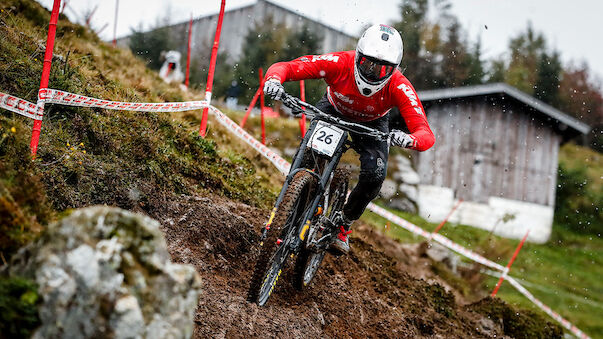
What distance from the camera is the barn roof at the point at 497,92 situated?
2334cm

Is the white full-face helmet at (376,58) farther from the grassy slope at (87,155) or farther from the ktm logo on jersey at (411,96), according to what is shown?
the grassy slope at (87,155)

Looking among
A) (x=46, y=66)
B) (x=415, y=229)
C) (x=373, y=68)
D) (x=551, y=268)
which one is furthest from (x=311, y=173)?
(x=551, y=268)

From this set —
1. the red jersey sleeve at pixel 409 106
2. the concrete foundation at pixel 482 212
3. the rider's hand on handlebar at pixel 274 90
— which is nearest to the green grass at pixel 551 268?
the concrete foundation at pixel 482 212

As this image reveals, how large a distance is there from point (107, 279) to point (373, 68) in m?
3.39

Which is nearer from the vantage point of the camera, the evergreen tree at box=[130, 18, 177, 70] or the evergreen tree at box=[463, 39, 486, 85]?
the evergreen tree at box=[130, 18, 177, 70]

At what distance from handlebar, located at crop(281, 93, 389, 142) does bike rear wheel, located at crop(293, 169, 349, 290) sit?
0.76 metres

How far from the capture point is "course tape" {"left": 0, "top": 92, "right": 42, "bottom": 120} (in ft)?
15.9

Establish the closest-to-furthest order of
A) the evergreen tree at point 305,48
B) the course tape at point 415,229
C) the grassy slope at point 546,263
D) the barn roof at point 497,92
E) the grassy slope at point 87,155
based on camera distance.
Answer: the grassy slope at point 87,155 → the course tape at point 415,229 → the grassy slope at point 546,263 → the barn roof at point 497,92 → the evergreen tree at point 305,48

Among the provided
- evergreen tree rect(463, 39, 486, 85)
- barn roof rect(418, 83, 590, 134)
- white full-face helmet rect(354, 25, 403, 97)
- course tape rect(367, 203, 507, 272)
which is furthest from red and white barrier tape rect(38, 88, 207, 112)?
evergreen tree rect(463, 39, 486, 85)

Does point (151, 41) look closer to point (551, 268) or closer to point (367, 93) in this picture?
point (551, 268)

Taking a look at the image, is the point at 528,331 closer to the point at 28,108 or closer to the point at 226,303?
the point at 226,303

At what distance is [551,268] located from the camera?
20672 millimetres

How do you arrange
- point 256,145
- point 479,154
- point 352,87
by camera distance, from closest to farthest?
point 352,87
point 256,145
point 479,154

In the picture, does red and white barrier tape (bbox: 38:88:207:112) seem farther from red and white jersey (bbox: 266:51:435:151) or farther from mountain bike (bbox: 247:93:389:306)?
mountain bike (bbox: 247:93:389:306)
